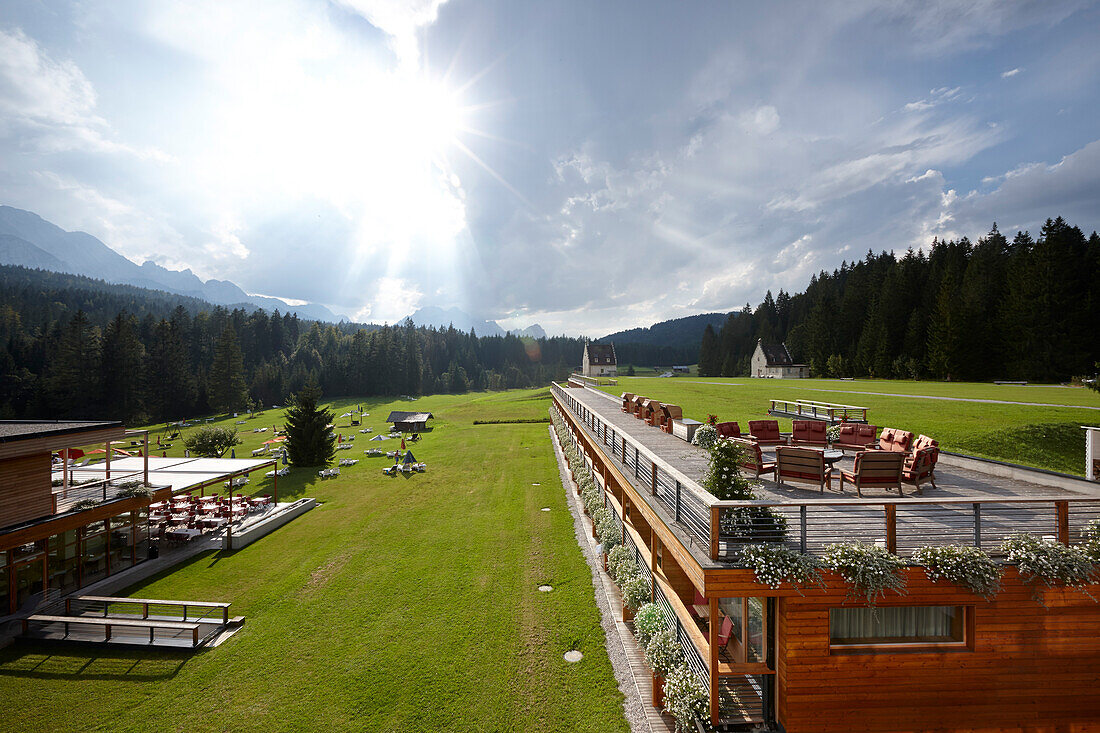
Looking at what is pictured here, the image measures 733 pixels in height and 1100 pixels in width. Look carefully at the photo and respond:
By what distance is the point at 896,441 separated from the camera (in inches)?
497

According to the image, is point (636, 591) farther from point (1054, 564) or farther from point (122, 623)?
point (122, 623)

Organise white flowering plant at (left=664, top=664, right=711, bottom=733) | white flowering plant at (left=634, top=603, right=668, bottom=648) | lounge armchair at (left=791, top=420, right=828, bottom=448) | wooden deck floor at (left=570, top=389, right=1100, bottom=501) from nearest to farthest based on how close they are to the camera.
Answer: white flowering plant at (left=664, top=664, right=711, bottom=733), white flowering plant at (left=634, top=603, right=668, bottom=648), wooden deck floor at (left=570, top=389, right=1100, bottom=501), lounge armchair at (left=791, top=420, right=828, bottom=448)

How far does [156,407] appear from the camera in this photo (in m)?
79.1

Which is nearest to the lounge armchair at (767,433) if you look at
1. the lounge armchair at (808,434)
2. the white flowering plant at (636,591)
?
the lounge armchair at (808,434)

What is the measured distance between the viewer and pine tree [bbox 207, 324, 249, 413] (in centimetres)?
8088

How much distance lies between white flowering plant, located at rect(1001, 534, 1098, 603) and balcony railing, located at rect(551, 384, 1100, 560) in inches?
8.5

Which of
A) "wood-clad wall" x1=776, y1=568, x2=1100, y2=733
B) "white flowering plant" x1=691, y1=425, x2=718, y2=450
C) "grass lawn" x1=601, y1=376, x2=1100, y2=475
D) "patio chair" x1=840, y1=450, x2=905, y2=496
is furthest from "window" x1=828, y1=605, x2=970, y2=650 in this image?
"grass lawn" x1=601, y1=376, x2=1100, y2=475

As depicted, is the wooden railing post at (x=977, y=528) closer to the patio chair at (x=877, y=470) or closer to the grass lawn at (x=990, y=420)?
the patio chair at (x=877, y=470)

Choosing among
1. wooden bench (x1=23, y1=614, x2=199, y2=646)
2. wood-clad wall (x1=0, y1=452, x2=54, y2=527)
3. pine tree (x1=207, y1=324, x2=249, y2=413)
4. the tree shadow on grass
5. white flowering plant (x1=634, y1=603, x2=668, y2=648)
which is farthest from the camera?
pine tree (x1=207, y1=324, x2=249, y2=413)

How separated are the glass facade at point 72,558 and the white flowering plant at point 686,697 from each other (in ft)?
63.4

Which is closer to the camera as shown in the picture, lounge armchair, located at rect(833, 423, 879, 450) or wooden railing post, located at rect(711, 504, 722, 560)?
wooden railing post, located at rect(711, 504, 722, 560)

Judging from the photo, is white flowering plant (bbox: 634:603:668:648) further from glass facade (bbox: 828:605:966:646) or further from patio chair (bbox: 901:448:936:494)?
patio chair (bbox: 901:448:936:494)

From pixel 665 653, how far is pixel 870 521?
4.74m

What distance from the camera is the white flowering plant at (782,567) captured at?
6431mm
